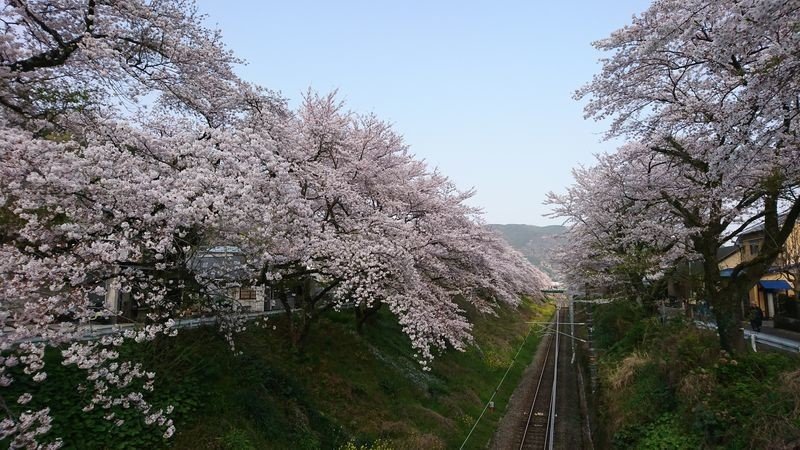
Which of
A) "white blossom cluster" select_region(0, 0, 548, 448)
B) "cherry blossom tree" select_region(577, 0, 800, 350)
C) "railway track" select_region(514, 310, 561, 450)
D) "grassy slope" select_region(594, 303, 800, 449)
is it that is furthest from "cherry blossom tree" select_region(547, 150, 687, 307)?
"white blossom cluster" select_region(0, 0, 548, 448)

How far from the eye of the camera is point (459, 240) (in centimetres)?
2345

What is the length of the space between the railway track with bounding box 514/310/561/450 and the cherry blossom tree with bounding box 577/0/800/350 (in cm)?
998

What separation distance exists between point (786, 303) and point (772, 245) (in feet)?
72.4

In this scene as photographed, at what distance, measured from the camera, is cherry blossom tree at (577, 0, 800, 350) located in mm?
7348

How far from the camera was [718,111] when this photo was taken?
10.1 metres

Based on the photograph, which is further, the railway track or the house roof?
the house roof

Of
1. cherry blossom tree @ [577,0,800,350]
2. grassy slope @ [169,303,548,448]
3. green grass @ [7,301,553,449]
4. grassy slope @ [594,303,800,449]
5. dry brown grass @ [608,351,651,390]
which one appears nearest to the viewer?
cherry blossom tree @ [577,0,800,350]

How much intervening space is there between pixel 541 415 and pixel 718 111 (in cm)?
1944


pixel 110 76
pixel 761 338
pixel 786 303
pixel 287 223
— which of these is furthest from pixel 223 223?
pixel 786 303

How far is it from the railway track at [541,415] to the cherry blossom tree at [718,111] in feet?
32.8

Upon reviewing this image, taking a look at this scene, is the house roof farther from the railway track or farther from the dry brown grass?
the dry brown grass

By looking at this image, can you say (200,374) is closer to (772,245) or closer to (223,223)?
(223,223)

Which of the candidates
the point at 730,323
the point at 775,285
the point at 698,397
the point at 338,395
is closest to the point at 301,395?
the point at 338,395

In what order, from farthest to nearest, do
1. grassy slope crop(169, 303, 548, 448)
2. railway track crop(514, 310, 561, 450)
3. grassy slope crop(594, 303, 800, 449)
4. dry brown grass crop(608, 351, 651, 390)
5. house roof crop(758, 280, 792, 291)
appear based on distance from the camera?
1. house roof crop(758, 280, 792, 291)
2. railway track crop(514, 310, 561, 450)
3. dry brown grass crop(608, 351, 651, 390)
4. grassy slope crop(169, 303, 548, 448)
5. grassy slope crop(594, 303, 800, 449)
